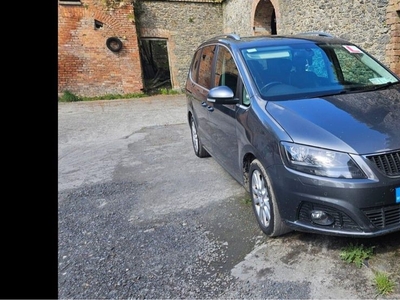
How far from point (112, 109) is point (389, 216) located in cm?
998

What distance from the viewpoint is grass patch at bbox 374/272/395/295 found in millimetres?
2100

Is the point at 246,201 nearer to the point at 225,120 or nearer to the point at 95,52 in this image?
the point at 225,120

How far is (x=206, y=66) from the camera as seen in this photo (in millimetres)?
4312

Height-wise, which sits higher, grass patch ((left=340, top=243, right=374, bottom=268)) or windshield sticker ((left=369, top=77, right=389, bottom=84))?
windshield sticker ((left=369, top=77, right=389, bottom=84))

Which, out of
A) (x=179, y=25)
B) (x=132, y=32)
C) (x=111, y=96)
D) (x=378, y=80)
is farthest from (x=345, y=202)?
(x=179, y=25)

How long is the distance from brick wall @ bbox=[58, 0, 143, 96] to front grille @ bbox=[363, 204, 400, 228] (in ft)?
40.0

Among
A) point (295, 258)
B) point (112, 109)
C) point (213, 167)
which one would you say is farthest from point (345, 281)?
point (112, 109)

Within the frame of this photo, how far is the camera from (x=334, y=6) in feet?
23.1

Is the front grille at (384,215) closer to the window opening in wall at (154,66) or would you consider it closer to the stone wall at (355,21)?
the stone wall at (355,21)

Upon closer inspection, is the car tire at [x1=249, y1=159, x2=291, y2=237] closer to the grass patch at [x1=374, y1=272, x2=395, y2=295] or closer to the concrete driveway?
the concrete driveway

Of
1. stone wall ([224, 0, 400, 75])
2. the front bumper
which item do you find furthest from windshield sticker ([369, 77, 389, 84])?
stone wall ([224, 0, 400, 75])

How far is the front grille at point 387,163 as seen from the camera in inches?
83.9

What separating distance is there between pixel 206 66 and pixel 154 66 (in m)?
12.3

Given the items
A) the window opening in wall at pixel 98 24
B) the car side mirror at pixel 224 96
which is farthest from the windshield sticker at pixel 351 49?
the window opening in wall at pixel 98 24
